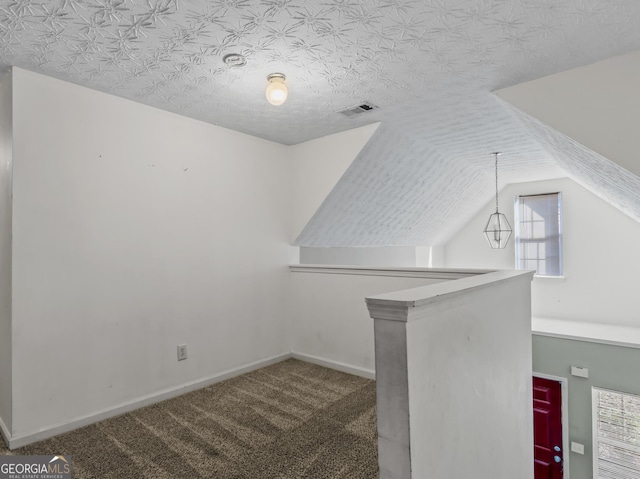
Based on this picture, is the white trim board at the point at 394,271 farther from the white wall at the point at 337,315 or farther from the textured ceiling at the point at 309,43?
the textured ceiling at the point at 309,43

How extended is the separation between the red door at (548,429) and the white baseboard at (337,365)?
2752mm

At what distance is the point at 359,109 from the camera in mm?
2766

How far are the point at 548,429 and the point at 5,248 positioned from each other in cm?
567

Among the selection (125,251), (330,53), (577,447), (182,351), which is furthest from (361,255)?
(577,447)

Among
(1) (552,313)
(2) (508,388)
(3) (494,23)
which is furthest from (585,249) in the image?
(3) (494,23)

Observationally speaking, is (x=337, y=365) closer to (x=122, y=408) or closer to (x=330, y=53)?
(x=122, y=408)

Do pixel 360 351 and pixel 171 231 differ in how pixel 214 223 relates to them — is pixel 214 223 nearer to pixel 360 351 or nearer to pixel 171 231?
pixel 171 231

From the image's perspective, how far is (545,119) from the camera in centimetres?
223

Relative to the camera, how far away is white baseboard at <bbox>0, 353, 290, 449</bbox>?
203 cm

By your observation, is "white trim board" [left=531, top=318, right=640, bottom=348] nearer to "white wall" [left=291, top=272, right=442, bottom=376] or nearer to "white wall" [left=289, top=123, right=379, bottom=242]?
"white wall" [left=291, top=272, right=442, bottom=376]

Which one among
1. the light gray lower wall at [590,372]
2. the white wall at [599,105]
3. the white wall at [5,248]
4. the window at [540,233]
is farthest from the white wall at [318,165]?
the window at [540,233]

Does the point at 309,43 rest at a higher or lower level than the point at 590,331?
higher

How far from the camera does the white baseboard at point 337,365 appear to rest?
10.0 feet

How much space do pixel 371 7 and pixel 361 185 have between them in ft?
6.94
